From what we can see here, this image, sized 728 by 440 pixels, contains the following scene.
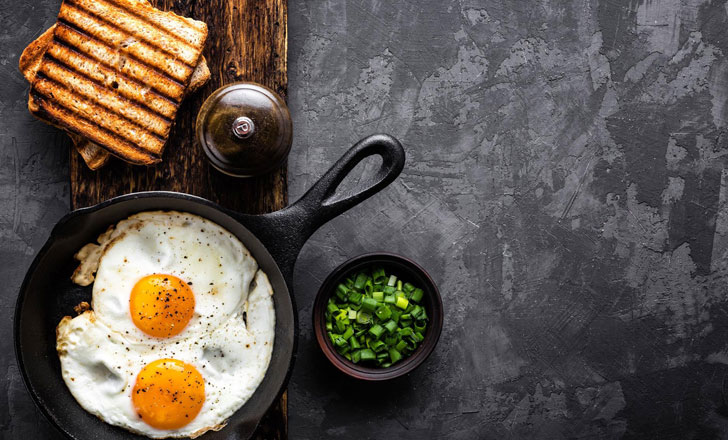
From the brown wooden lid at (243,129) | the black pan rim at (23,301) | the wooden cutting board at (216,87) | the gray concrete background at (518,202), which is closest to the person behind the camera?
the black pan rim at (23,301)

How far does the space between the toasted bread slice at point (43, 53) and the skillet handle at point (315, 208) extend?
0.68 m

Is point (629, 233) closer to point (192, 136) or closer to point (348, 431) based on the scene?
point (348, 431)

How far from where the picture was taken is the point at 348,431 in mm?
2807

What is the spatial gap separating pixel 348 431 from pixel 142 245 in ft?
4.21

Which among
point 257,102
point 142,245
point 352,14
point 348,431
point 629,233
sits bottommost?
point 348,431

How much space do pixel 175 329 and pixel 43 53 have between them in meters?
1.32

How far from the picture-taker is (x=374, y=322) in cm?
266

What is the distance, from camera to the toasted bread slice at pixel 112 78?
2.46 m

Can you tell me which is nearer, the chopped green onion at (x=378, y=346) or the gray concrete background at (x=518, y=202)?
the chopped green onion at (x=378, y=346)

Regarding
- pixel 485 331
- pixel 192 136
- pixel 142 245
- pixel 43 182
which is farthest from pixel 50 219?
pixel 485 331

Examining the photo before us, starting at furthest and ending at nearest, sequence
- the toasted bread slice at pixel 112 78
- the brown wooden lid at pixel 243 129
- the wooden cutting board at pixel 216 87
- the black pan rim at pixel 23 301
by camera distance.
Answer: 1. the wooden cutting board at pixel 216 87
2. the toasted bread slice at pixel 112 78
3. the brown wooden lid at pixel 243 129
4. the black pan rim at pixel 23 301

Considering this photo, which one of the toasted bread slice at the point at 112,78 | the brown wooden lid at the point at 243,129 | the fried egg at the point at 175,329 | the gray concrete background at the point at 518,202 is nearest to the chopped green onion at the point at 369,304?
the gray concrete background at the point at 518,202

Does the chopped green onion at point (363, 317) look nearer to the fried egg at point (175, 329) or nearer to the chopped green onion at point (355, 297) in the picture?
the chopped green onion at point (355, 297)

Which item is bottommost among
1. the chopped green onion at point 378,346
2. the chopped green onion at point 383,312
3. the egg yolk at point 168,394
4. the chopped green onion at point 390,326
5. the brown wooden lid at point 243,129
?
the egg yolk at point 168,394
